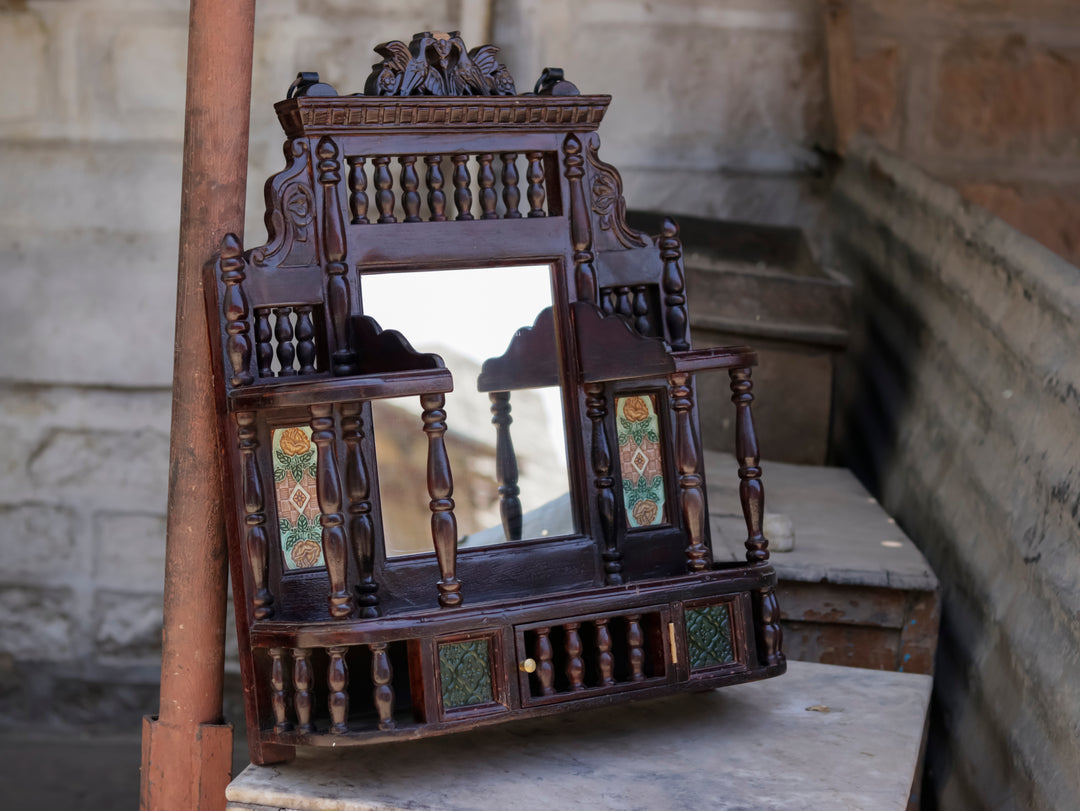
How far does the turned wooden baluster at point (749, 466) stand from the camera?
154 cm

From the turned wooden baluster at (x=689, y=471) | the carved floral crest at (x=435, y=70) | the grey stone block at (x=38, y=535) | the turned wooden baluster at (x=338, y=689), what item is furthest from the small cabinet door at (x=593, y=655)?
the grey stone block at (x=38, y=535)

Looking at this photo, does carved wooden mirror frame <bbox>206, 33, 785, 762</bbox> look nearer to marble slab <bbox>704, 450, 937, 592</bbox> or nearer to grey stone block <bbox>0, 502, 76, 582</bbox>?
marble slab <bbox>704, 450, 937, 592</bbox>

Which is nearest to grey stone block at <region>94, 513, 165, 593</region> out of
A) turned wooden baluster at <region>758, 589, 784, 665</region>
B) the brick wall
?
turned wooden baluster at <region>758, 589, 784, 665</region>

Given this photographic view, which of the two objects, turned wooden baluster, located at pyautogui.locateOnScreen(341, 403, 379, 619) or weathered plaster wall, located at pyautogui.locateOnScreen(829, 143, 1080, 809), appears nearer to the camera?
turned wooden baluster, located at pyautogui.locateOnScreen(341, 403, 379, 619)

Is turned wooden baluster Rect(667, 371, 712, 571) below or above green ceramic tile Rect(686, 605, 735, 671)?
above

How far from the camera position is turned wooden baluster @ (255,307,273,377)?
1412 millimetres

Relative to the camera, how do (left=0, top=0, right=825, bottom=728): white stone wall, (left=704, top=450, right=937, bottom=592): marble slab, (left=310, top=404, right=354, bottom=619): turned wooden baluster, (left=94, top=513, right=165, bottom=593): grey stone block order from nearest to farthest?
1. (left=310, top=404, right=354, bottom=619): turned wooden baluster
2. (left=704, top=450, right=937, bottom=592): marble slab
3. (left=0, top=0, right=825, bottom=728): white stone wall
4. (left=94, top=513, right=165, bottom=593): grey stone block

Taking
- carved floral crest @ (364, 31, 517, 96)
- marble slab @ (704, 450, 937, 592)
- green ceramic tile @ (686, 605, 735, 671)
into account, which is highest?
carved floral crest @ (364, 31, 517, 96)

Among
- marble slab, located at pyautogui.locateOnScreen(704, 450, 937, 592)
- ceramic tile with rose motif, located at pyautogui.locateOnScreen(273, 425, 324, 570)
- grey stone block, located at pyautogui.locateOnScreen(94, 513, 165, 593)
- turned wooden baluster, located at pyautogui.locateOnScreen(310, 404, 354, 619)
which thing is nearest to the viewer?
turned wooden baluster, located at pyautogui.locateOnScreen(310, 404, 354, 619)

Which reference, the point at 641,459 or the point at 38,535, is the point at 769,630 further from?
the point at 38,535

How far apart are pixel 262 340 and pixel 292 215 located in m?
0.16

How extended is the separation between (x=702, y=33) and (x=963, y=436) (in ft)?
4.95

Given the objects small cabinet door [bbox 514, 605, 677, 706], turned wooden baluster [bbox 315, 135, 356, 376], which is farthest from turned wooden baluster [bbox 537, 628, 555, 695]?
turned wooden baluster [bbox 315, 135, 356, 376]

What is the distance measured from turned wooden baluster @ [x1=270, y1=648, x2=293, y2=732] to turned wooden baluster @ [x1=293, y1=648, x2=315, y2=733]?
2 centimetres
